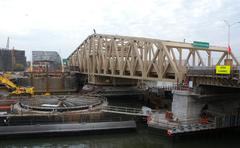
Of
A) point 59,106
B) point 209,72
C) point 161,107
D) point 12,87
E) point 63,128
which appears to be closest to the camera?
point 209,72

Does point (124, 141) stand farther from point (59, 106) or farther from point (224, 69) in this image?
point (224, 69)

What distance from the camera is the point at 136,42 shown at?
201ft

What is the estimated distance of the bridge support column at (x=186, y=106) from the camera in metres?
38.0

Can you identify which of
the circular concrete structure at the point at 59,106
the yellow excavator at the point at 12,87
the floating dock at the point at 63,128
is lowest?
the floating dock at the point at 63,128

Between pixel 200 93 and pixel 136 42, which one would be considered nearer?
pixel 200 93

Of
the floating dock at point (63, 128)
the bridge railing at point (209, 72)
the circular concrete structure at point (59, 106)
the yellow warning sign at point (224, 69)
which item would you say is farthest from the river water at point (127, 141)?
the yellow warning sign at point (224, 69)

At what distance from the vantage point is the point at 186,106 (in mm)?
38031

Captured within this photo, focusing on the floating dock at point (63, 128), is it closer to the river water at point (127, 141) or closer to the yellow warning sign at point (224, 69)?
the river water at point (127, 141)

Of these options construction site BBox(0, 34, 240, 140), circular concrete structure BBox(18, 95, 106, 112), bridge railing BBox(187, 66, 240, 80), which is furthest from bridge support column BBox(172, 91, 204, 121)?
circular concrete structure BBox(18, 95, 106, 112)

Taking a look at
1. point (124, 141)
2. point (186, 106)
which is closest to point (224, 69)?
point (186, 106)

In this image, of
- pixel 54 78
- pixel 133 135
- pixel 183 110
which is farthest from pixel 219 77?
pixel 54 78

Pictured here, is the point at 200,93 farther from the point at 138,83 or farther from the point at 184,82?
the point at 138,83

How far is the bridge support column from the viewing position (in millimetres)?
38031

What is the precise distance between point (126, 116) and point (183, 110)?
909cm
